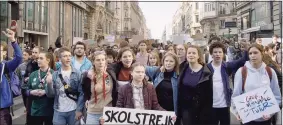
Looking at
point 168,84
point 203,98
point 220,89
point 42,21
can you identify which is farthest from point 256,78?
point 42,21

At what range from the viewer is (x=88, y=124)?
4.75m

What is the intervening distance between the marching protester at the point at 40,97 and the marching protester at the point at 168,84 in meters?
1.72

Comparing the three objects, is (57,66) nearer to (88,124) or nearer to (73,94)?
(73,94)

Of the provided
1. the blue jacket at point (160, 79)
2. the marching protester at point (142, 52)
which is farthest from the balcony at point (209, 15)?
the blue jacket at point (160, 79)

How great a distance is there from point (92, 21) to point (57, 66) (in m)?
49.1

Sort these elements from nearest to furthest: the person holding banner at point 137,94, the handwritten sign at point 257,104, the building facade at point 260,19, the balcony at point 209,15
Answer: the person holding banner at point 137,94, the handwritten sign at point 257,104, the building facade at point 260,19, the balcony at point 209,15

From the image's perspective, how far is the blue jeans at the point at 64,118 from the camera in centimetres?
510

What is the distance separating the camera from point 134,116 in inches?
173

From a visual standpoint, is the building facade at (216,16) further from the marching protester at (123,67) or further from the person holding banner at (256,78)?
the marching protester at (123,67)

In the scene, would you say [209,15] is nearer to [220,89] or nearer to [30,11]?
[30,11]

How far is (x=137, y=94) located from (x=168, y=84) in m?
0.64

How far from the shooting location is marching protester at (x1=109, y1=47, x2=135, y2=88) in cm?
493

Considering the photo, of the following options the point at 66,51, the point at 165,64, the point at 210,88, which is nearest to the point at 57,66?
the point at 66,51

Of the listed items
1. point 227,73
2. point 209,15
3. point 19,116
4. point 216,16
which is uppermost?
point 209,15
